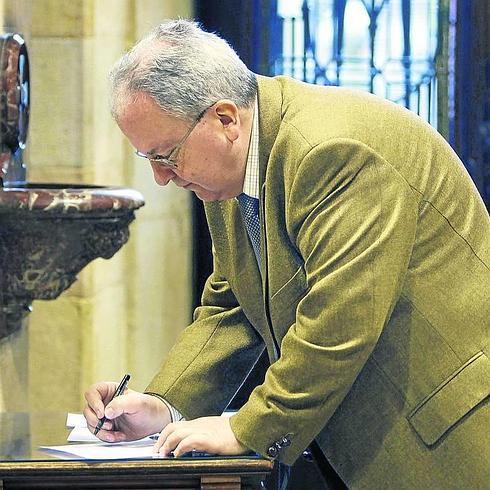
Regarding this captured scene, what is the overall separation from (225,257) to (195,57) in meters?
0.46

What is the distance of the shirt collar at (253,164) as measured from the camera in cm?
239

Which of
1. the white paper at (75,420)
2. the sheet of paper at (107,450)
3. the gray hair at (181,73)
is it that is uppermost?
the gray hair at (181,73)

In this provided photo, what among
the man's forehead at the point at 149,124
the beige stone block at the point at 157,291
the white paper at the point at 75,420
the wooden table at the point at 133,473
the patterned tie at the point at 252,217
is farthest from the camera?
the beige stone block at the point at 157,291

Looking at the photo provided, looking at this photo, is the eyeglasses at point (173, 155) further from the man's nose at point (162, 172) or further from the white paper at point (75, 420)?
the white paper at point (75, 420)

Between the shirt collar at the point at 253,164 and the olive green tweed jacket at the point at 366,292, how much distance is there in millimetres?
21

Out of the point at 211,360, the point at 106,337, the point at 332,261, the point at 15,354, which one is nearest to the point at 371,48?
the point at 106,337

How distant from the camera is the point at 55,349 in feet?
14.8

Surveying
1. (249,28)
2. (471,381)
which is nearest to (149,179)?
(249,28)

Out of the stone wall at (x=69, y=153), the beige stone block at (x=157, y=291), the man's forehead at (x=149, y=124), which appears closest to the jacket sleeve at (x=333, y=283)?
the man's forehead at (x=149, y=124)

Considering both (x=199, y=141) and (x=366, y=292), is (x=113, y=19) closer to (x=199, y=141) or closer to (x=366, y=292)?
(x=199, y=141)

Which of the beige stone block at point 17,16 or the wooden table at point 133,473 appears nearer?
the wooden table at point 133,473

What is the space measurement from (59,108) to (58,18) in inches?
12.0

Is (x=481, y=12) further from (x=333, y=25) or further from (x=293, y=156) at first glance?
(x=293, y=156)

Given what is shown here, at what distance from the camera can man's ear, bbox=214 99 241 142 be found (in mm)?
2338
